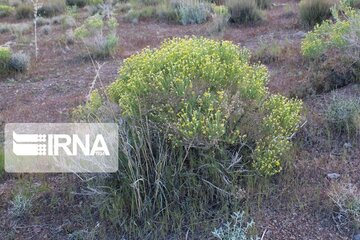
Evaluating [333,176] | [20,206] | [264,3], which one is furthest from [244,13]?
[20,206]

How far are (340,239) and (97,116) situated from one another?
224 centimetres

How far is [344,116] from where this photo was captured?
521 cm

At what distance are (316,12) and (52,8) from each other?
9.03 meters

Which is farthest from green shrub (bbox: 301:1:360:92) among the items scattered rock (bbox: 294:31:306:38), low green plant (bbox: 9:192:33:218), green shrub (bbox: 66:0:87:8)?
green shrub (bbox: 66:0:87:8)

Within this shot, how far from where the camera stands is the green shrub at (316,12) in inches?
422

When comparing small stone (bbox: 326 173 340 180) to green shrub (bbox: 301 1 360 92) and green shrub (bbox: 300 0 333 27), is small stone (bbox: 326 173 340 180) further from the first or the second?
green shrub (bbox: 300 0 333 27)

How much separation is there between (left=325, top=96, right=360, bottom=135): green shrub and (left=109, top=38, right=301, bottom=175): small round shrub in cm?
63

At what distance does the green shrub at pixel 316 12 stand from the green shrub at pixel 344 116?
5660mm

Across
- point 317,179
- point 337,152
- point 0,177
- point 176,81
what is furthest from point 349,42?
point 0,177

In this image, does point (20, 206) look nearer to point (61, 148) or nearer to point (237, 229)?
point (61, 148)

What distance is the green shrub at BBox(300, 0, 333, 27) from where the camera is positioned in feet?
35.2

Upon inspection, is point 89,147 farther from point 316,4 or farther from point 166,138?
point 316,4

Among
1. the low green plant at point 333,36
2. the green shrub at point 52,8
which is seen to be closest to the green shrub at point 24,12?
the green shrub at point 52,8

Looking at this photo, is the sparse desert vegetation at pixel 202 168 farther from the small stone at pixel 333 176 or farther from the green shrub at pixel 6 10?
the green shrub at pixel 6 10
